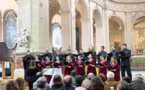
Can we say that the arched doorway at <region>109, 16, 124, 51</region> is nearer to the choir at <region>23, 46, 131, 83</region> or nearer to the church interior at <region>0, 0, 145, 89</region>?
the church interior at <region>0, 0, 145, 89</region>

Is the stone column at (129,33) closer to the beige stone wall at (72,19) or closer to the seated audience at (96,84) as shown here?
the beige stone wall at (72,19)

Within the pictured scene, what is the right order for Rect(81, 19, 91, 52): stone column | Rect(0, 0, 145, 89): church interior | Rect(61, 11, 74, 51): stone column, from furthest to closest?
Rect(81, 19, 91, 52): stone column < Rect(61, 11, 74, 51): stone column < Rect(0, 0, 145, 89): church interior

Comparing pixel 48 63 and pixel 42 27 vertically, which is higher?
pixel 42 27

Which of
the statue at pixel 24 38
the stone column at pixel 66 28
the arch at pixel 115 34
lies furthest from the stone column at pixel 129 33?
the statue at pixel 24 38

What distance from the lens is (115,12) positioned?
1262 inches

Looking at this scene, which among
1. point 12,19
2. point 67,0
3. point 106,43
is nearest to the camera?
point 67,0

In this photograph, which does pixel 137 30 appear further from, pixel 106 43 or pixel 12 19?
pixel 12 19

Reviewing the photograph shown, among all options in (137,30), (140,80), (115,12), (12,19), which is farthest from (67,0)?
(137,30)

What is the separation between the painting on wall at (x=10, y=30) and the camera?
24638mm

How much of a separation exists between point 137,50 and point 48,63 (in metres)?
23.3

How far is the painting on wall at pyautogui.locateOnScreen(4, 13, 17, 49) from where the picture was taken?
24638mm

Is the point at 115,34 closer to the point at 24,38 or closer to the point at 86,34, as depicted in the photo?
the point at 86,34

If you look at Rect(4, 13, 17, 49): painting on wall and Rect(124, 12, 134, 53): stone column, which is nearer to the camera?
Rect(4, 13, 17, 49): painting on wall

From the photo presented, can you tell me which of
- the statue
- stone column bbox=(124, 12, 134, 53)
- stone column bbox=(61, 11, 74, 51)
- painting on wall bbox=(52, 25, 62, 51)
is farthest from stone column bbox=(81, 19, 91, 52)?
stone column bbox=(124, 12, 134, 53)
